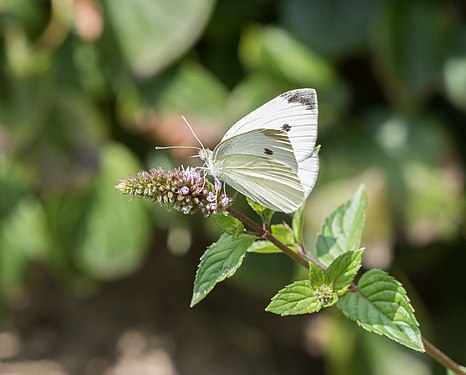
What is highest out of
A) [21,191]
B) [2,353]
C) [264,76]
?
[264,76]

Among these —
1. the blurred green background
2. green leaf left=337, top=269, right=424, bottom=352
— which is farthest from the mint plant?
the blurred green background

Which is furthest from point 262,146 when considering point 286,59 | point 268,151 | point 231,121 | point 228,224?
point 286,59

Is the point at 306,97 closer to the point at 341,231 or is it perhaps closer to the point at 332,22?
the point at 341,231

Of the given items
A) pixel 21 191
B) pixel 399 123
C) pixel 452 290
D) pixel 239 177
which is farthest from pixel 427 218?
pixel 239 177

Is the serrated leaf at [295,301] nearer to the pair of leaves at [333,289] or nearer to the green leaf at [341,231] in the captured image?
the pair of leaves at [333,289]

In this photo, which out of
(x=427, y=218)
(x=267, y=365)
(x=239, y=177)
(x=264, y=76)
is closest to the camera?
(x=239, y=177)

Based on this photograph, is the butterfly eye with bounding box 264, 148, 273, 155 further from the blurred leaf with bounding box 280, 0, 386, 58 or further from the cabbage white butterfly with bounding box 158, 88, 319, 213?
the blurred leaf with bounding box 280, 0, 386, 58

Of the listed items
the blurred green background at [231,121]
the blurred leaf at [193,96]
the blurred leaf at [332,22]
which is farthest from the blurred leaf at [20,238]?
the blurred leaf at [332,22]

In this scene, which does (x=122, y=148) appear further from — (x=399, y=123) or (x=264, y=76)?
(x=399, y=123)
